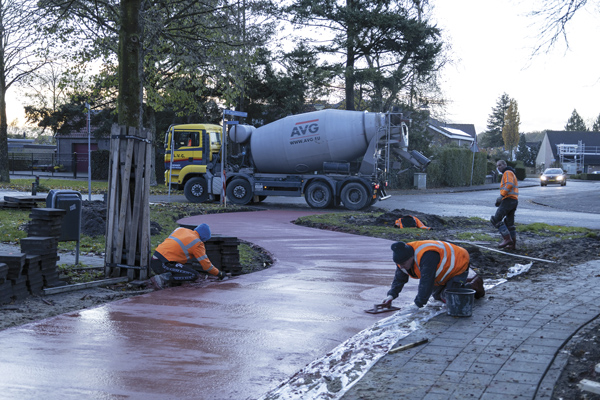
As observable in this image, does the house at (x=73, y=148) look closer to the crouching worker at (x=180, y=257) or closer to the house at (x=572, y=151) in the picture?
the crouching worker at (x=180, y=257)

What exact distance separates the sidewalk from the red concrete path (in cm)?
81

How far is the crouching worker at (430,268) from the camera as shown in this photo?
6.62 metres

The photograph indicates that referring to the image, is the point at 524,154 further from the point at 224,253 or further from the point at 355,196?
the point at 224,253

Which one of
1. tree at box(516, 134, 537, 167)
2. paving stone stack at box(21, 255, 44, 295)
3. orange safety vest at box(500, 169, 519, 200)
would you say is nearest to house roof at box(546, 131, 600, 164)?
tree at box(516, 134, 537, 167)

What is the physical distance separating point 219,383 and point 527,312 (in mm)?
3744

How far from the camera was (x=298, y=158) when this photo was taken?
23703 millimetres

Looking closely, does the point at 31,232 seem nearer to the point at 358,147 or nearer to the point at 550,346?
the point at 550,346

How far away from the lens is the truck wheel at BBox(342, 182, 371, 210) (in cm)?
2255

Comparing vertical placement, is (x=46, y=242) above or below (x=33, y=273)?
above

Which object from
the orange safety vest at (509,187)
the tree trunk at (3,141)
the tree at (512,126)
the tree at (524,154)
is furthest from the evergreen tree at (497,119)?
the orange safety vest at (509,187)

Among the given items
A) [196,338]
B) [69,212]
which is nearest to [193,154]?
[69,212]

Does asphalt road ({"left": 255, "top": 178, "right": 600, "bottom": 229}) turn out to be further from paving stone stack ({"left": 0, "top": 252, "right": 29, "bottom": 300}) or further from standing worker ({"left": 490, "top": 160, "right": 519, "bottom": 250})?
paving stone stack ({"left": 0, "top": 252, "right": 29, "bottom": 300})

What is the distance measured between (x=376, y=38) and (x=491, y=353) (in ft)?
108

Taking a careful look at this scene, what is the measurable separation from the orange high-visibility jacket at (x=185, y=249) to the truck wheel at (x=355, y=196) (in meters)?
14.4
